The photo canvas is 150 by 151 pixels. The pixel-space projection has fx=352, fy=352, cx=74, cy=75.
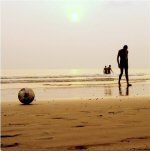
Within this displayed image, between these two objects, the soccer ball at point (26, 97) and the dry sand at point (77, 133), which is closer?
the dry sand at point (77, 133)

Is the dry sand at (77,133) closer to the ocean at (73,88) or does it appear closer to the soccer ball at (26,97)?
the soccer ball at (26,97)

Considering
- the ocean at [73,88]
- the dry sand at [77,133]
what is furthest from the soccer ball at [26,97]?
the dry sand at [77,133]

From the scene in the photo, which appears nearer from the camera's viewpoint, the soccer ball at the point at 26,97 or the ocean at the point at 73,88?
the soccer ball at the point at 26,97

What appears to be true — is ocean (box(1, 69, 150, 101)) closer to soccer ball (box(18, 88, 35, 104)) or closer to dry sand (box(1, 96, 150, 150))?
soccer ball (box(18, 88, 35, 104))

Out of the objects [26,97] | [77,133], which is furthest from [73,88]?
[77,133]

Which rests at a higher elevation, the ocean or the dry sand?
the ocean

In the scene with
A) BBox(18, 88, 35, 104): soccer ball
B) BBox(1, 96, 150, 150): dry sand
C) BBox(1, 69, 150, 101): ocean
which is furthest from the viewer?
BBox(1, 69, 150, 101): ocean

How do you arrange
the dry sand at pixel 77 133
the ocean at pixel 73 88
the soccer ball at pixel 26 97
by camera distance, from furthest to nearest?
the ocean at pixel 73 88
the soccer ball at pixel 26 97
the dry sand at pixel 77 133

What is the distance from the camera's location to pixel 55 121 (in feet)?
19.1

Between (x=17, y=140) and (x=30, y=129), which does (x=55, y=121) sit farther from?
(x=17, y=140)

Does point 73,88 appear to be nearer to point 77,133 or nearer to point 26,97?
point 26,97

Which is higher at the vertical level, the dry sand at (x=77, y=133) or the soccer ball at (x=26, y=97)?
the soccer ball at (x=26, y=97)

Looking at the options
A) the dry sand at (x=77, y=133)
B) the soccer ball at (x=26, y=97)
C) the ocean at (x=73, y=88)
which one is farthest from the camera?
the ocean at (x=73, y=88)

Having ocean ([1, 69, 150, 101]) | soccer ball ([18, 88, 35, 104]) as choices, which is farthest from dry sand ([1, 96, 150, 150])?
ocean ([1, 69, 150, 101])
